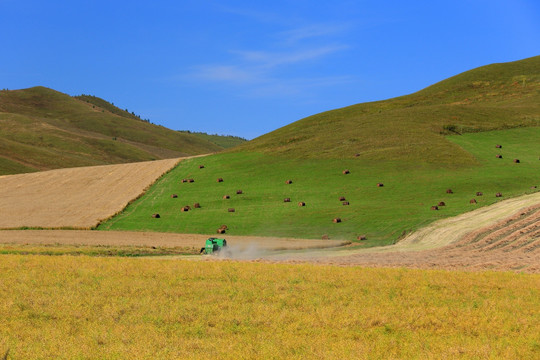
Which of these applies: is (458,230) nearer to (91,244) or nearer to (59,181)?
(91,244)

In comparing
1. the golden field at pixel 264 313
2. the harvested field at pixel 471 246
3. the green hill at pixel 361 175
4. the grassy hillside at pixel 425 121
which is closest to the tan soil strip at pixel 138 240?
the green hill at pixel 361 175

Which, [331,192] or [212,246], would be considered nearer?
[212,246]

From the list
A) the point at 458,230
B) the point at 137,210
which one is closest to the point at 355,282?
the point at 458,230

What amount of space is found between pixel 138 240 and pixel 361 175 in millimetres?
36205

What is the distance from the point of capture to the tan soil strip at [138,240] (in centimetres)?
5275

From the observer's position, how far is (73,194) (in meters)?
89.8

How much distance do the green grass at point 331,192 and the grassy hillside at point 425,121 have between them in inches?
164

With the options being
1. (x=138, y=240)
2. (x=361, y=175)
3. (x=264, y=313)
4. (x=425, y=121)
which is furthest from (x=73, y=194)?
(x=264, y=313)

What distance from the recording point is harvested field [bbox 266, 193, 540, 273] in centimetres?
3753

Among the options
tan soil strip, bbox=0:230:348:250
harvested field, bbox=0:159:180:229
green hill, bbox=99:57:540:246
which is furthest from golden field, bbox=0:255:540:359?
harvested field, bbox=0:159:180:229

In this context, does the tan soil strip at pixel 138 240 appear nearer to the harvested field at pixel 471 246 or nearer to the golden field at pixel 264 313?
the harvested field at pixel 471 246

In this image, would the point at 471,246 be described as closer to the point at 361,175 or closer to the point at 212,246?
the point at 212,246

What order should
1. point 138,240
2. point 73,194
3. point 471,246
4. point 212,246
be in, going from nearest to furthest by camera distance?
point 471,246 < point 212,246 < point 138,240 < point 73,194

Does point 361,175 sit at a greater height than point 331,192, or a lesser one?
greater
